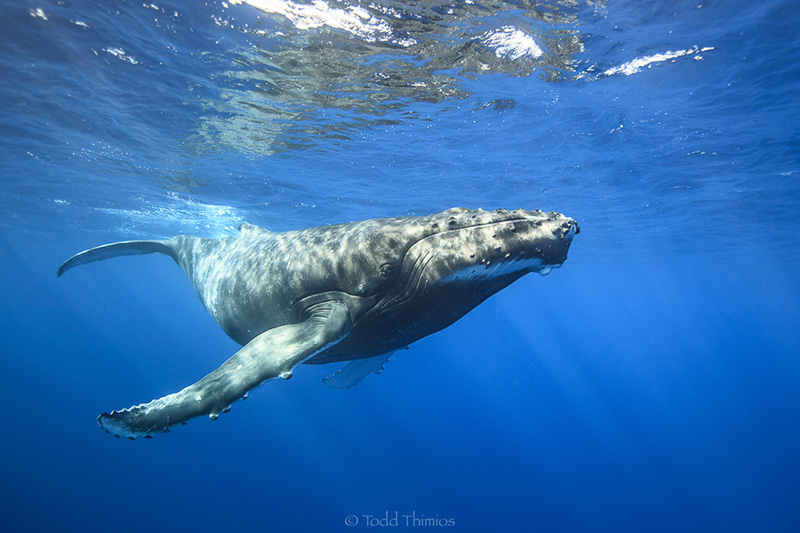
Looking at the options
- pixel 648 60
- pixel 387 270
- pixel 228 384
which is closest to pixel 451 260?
pixel 387 270

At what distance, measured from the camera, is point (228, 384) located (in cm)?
303

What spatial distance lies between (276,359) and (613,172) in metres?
19.2

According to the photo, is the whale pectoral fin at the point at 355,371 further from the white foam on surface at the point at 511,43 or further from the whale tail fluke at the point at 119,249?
the white foam on surface at the point at 511,43

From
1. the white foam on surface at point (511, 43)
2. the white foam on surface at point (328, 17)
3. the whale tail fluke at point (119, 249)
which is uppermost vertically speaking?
the white foam on surface at point (328, 17)

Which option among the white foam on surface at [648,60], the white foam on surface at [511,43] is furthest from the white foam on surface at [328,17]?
the white foam on surface at [648,60]

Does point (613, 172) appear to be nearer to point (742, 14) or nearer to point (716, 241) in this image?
point (742, 14)

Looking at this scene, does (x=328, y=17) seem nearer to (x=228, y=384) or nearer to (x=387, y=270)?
(x=387, y=270)

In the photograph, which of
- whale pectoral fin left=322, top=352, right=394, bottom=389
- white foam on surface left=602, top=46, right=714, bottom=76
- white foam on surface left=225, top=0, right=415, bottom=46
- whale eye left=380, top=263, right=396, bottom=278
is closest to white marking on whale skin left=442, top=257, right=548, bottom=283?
whale eye left=380, top=263, right=396, bottom=278

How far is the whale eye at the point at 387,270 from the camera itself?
3.99 m

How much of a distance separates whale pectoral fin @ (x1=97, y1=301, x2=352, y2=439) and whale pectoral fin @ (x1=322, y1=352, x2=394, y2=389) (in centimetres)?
392

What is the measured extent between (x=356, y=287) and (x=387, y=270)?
41 centimetres

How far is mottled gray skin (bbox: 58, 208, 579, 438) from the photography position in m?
3.05

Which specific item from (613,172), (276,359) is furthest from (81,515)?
(613,172)

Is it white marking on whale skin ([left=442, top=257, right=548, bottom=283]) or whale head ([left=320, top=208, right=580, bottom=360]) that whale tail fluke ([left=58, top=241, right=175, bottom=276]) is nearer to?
whale head ([left=320, top=208, right=580, bottom=360])
